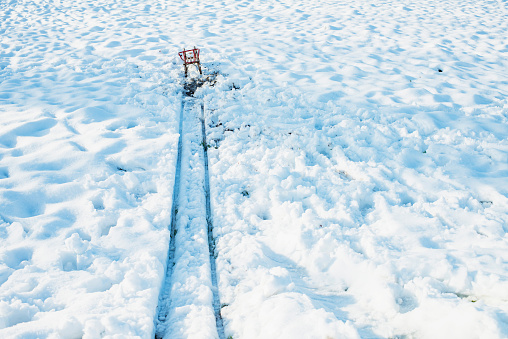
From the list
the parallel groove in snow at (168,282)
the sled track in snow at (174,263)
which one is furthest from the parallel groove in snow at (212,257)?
the parallel groove in snow at (168,282)

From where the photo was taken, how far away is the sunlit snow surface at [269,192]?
2.36 meters

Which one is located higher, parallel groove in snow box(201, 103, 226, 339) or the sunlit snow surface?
the sunlit snow surface

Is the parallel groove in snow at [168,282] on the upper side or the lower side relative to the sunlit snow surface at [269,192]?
lower

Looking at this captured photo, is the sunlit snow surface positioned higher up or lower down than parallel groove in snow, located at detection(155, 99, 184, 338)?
higher up

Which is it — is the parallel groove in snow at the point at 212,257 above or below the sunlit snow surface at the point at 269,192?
below

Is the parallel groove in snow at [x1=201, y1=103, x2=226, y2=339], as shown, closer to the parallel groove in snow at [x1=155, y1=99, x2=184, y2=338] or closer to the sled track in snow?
the sled track in snow

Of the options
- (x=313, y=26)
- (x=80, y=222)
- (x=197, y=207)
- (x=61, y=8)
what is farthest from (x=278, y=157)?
(x=61, y=8)

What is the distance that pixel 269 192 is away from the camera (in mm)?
3605

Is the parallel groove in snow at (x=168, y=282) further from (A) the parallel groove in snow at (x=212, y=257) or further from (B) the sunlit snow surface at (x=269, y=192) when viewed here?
(A) the parallel groove in snow at (x=212, y=257)

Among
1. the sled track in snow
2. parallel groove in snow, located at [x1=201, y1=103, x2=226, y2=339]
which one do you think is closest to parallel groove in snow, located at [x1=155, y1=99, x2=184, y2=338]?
the sled track in snow

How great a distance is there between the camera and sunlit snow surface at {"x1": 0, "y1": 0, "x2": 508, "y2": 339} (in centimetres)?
236

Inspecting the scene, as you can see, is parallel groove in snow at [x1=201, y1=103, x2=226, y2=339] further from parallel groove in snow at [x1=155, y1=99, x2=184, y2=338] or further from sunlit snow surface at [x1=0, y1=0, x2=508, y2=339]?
parallel groove in snow at [x1=155, y1=99, x2=184, y2=338]

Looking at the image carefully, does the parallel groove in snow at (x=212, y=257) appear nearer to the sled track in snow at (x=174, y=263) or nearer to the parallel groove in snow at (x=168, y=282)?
the sled track in snow at (x=174, y=263)

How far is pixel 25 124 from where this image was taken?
15.2 ft
